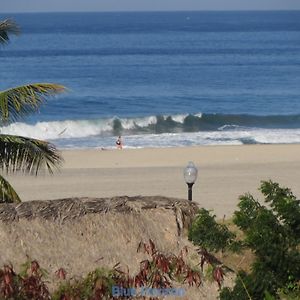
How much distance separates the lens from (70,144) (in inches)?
1324

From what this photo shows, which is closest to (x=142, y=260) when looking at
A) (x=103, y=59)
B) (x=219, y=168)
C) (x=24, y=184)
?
(x=24, y=184)

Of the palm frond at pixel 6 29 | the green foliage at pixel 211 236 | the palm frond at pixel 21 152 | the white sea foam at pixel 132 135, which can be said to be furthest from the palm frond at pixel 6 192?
the white sea foam at pixel 132 135

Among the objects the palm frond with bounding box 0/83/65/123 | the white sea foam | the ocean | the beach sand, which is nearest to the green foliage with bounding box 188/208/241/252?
the palm frond with bounding box 0/83/65/123

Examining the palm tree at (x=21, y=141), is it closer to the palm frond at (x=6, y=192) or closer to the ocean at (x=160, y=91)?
the palm frond at (x=6, y=192)

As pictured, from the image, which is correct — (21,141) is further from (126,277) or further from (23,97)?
(126,277)

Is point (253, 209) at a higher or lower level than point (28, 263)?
higher

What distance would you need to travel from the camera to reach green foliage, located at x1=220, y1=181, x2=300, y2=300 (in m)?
6.75

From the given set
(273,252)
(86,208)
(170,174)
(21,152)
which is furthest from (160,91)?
(273,252)

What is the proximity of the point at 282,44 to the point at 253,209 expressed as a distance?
296ft

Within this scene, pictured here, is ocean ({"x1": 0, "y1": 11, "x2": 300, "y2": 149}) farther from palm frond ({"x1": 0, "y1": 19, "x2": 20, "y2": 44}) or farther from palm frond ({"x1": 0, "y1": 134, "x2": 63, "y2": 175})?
palm frond ({"x1": 0, "y1": 134, "x2": 63, "y2": 175})

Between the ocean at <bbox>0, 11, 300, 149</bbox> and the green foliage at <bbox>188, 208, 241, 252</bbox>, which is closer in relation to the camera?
the green foliage at <bbox>188, 208, 241, 252</bbox>

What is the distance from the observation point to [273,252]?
6.72 metres

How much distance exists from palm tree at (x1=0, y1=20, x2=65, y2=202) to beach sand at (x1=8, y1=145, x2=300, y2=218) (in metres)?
7.97

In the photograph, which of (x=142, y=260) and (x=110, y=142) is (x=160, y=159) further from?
(x=142, y=260)
